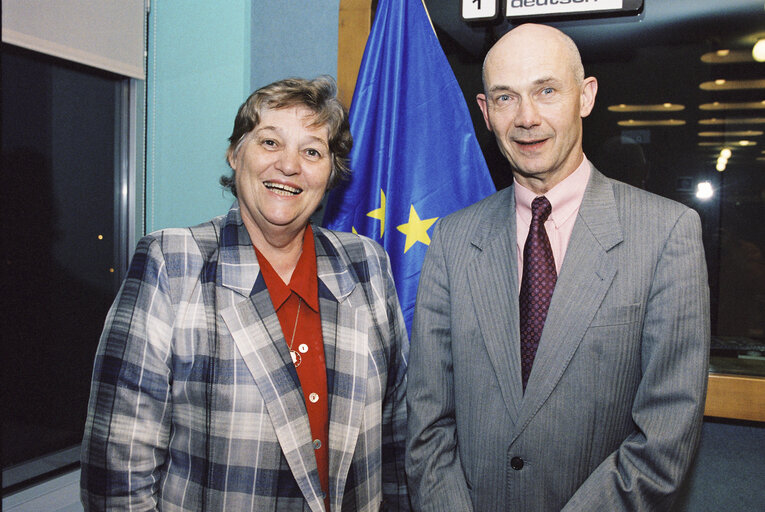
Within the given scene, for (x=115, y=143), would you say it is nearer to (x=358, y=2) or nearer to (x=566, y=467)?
(x=358, y=2)

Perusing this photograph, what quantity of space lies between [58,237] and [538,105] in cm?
215

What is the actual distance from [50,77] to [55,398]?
4.80ft

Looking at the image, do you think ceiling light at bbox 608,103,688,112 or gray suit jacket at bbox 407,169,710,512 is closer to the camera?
gray suit jacket at bbox 407,169,710,512

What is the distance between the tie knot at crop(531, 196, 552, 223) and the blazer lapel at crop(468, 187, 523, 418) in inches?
2.5

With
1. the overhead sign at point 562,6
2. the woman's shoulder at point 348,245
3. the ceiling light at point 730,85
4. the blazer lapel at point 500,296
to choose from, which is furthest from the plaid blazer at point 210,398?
the ceiling light at point 730,85

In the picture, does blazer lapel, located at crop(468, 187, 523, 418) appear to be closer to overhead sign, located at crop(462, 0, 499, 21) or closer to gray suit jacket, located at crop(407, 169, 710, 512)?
gray suit jacket, located at crop(407, 169, 710, 512)

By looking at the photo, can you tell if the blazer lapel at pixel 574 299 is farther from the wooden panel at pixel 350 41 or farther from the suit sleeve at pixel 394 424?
the wooden panel at pixel 350 41

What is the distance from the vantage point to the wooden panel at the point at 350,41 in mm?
2070

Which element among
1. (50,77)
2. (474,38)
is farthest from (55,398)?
(474,38)

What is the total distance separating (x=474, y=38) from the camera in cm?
244

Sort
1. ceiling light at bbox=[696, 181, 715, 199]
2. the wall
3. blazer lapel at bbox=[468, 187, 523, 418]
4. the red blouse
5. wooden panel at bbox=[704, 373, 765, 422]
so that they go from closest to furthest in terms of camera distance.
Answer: blazer lapel at bbox=[468, 187, 523, 418], the red blouse, wooden panel at bbox=[704, 373, 765, 422], the wall, ceiling light at bbox=[696, 181, 715, 199]

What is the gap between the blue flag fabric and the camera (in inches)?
72.1

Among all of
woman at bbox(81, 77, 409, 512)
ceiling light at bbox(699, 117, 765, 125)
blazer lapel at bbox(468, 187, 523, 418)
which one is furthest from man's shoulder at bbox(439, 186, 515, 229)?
ceiling light at bbox(699, 117, 765, 125)

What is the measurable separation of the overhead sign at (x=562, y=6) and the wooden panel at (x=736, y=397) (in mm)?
1279
